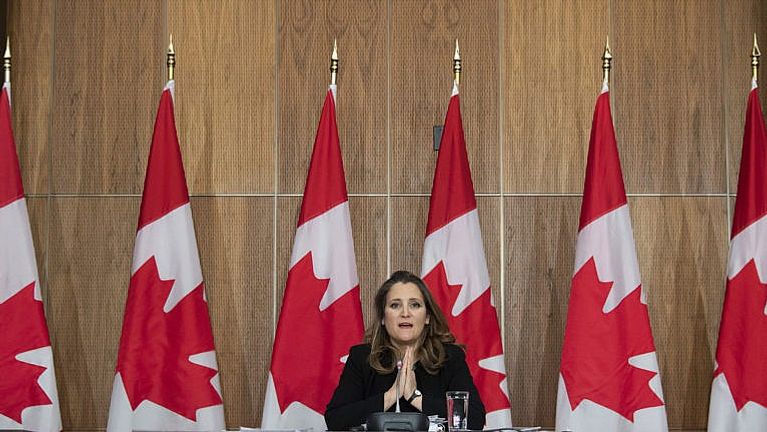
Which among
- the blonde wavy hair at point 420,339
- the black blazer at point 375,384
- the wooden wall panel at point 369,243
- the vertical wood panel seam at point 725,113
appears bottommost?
the black blazer at point 375,384

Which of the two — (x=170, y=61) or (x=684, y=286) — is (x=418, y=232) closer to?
(x=684, y=286)

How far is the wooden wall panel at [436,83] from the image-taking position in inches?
212

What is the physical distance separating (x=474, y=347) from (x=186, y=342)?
4.56ft

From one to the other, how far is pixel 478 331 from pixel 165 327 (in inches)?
59.4

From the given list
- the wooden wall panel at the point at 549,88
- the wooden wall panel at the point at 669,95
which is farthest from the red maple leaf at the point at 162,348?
the wooden wall panel at the point at 669,95

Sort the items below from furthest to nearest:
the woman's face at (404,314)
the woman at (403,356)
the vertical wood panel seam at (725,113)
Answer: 1. the vertical wood panel seam at (725,113)
2. the woman's face at (404,314)
3. the woman at (403,356)

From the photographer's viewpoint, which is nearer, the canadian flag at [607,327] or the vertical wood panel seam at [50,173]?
the canadian flag at [607,327]

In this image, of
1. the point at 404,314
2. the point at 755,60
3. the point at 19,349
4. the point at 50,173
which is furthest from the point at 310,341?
the point at 755,60

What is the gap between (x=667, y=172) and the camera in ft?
17.6

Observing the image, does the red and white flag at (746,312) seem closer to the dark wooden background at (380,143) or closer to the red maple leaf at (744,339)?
the red maple leaf at (744,339)

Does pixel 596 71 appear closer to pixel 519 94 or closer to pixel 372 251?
pixel 519 94

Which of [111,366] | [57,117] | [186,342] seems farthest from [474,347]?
[57,117]

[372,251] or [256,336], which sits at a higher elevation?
[372,251]

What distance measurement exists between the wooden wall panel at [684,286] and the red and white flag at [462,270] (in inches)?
38.0
